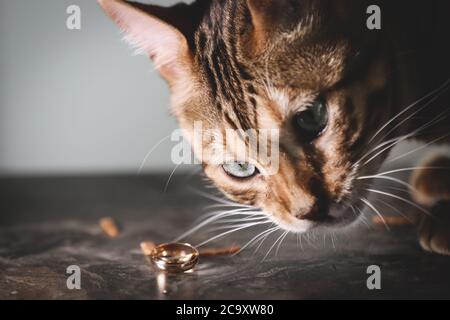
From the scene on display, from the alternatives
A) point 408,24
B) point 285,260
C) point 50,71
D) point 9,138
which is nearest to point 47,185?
point 9,138

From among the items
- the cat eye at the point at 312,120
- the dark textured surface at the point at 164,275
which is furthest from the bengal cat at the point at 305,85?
the dark textured surface at the point at 164,275

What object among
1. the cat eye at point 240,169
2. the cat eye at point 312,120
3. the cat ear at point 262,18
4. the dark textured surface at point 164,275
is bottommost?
the dark textured surface at point 164,275

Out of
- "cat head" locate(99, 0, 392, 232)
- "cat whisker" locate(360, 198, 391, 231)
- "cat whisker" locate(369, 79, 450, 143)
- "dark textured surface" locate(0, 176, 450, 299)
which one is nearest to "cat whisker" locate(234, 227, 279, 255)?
"dark textured surface" locate(0, 176, 450, 299)

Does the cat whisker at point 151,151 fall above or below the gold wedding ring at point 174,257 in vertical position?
above

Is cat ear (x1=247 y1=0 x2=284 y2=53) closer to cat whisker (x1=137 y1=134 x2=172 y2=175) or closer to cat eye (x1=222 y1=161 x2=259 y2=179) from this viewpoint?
cat eye (x1=222 y1=161 x2=259 y2=179)

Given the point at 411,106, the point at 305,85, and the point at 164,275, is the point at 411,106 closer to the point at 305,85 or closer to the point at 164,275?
the point at 305,85

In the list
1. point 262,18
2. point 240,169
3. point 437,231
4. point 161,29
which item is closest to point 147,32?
point 161,29

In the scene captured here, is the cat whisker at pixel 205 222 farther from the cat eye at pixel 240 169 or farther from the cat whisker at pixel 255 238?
the cat eye at pixel 240 169
